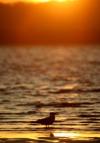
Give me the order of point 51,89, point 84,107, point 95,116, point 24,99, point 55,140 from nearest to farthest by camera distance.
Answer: point 55,140, point 95,116, point 84,107, point 24,99, point 51,89

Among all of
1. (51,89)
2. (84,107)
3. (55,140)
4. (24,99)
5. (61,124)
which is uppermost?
(51,89)

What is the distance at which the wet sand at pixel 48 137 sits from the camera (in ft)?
72.5

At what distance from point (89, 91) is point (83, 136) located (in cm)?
2185

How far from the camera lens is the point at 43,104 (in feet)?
117

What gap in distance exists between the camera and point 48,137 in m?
23.0

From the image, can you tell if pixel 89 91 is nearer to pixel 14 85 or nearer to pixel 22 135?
pixel 14 85

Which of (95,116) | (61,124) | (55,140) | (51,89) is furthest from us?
(51,89)

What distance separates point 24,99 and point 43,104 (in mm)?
3326

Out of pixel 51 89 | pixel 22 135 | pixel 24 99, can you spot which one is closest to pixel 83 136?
pixel 22 135

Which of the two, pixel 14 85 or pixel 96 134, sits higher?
pixel 14 85

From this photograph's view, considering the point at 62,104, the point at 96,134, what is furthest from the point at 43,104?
the point at 96,134

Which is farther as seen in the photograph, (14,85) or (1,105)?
(14,85)

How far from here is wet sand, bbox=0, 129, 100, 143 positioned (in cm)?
2209

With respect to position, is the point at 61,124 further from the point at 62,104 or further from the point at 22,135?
the point at 62,104
